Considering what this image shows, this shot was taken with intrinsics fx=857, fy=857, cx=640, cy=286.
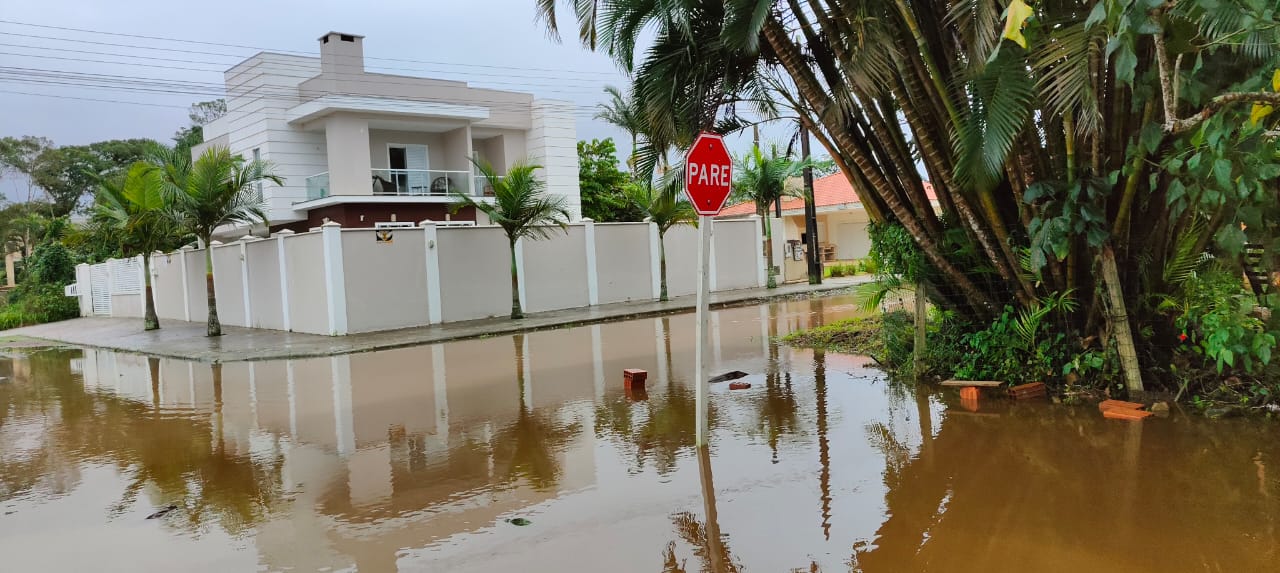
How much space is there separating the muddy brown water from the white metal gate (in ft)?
76.9

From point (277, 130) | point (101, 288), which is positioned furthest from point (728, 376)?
point (101, 288)

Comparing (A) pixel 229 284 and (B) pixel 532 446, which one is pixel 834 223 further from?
(B) pixel 532 446

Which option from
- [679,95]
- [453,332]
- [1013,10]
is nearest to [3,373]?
[453,332]

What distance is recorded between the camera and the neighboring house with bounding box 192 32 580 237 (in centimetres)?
2620

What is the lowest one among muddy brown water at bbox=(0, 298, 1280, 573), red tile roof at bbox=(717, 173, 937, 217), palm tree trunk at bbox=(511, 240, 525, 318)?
muddy brown water at bbox=(0, 298, 1280, 573)

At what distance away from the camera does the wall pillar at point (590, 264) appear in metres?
22.6

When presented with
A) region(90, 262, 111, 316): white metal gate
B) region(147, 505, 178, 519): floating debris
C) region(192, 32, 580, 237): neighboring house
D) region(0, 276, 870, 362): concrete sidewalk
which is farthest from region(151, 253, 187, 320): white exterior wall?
region(147, 505, 178, 519): floating debris

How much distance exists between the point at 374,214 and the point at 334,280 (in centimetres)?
955

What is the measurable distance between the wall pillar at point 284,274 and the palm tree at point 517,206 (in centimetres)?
400

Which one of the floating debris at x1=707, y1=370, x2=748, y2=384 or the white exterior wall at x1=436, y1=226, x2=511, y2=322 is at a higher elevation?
the white exterior wall at x1=436, y1=226, x2=511, y2=322

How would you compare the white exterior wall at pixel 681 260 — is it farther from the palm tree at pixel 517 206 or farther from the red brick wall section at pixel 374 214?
the red brick wall section at pixel 374 214

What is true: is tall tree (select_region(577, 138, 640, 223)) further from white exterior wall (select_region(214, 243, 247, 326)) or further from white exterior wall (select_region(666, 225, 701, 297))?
white exterior wall (select_region(214, 243, 247, 326))

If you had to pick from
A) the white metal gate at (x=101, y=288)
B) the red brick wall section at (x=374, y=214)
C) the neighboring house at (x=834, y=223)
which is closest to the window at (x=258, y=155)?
the red brick wall section at (x=374, y=214)

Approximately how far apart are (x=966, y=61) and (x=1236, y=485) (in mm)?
3685
